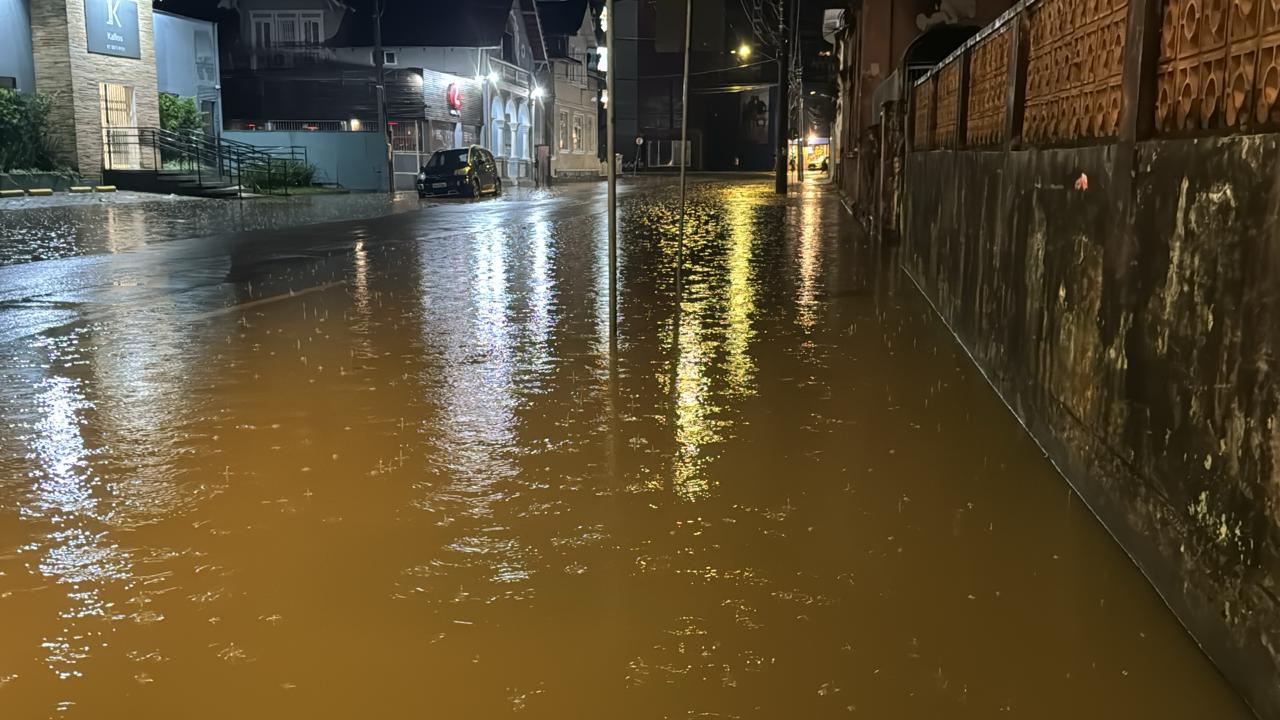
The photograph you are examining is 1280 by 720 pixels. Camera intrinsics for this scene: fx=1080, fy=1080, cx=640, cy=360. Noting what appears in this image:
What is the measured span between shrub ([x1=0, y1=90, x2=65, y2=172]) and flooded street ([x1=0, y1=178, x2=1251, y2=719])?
23.1m

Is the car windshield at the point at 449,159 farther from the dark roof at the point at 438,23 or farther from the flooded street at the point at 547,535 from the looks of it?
the flooded street at the point at 547,535

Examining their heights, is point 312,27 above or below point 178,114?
above

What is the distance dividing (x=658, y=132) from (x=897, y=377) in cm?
7132

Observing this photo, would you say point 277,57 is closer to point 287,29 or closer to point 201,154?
point 287,29

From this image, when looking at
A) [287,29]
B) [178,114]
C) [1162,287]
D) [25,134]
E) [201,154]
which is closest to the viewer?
[1162,287]

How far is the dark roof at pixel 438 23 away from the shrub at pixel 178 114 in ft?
31.1

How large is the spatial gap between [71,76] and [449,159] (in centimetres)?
1095

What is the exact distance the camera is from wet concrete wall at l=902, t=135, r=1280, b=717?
271cm

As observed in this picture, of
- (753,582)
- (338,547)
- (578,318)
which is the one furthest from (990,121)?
(338,547)

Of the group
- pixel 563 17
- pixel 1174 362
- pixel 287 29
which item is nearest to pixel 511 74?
pixel 563 17

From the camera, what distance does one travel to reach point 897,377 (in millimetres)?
6785

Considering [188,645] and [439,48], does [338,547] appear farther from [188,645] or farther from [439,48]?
[439,48]

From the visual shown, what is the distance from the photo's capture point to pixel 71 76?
3017 cm

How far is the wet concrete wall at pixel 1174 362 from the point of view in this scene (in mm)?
2713
